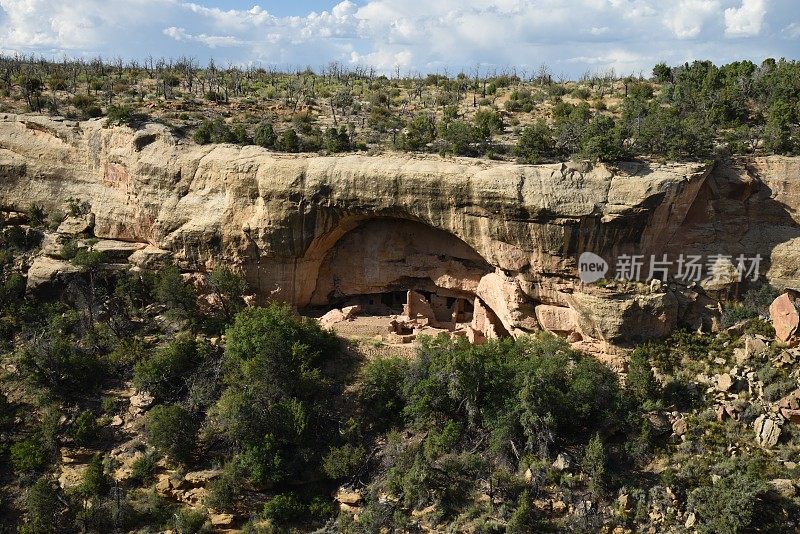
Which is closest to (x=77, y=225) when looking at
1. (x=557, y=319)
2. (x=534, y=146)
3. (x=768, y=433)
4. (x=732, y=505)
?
(x=534, y=146)

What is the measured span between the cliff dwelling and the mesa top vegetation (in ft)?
11.6

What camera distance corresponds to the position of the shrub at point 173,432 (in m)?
20.6

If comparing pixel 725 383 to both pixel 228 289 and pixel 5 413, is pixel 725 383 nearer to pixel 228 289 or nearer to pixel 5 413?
pixel 228 289

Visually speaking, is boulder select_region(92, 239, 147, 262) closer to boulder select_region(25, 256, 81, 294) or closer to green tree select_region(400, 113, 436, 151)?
boulder select_region(25, 256, 81, 294)

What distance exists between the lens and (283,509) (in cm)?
1972

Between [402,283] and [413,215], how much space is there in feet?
13.1

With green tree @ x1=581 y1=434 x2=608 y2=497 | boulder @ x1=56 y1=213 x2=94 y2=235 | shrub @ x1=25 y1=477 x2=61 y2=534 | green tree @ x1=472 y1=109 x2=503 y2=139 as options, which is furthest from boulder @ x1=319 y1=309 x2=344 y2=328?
boulder @ x1=56 y1=213 x2=94 y2=235

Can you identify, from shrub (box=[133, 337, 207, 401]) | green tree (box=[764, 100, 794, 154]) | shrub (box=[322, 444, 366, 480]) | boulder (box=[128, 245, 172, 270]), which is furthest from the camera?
boulder (box=[128, 245, 172, 270])

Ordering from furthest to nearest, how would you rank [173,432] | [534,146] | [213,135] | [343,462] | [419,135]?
[213,135]
[419,135]
[534,146]
[173,432]
[343,462]

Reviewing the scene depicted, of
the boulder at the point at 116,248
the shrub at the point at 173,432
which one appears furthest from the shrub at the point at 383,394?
the boulder at the point at 116,248

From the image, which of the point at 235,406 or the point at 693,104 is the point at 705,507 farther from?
the point at 693,104

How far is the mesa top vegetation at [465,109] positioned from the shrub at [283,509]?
13216 mm

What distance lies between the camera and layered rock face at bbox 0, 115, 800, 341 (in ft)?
72.7

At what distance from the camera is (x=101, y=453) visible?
2169cm
